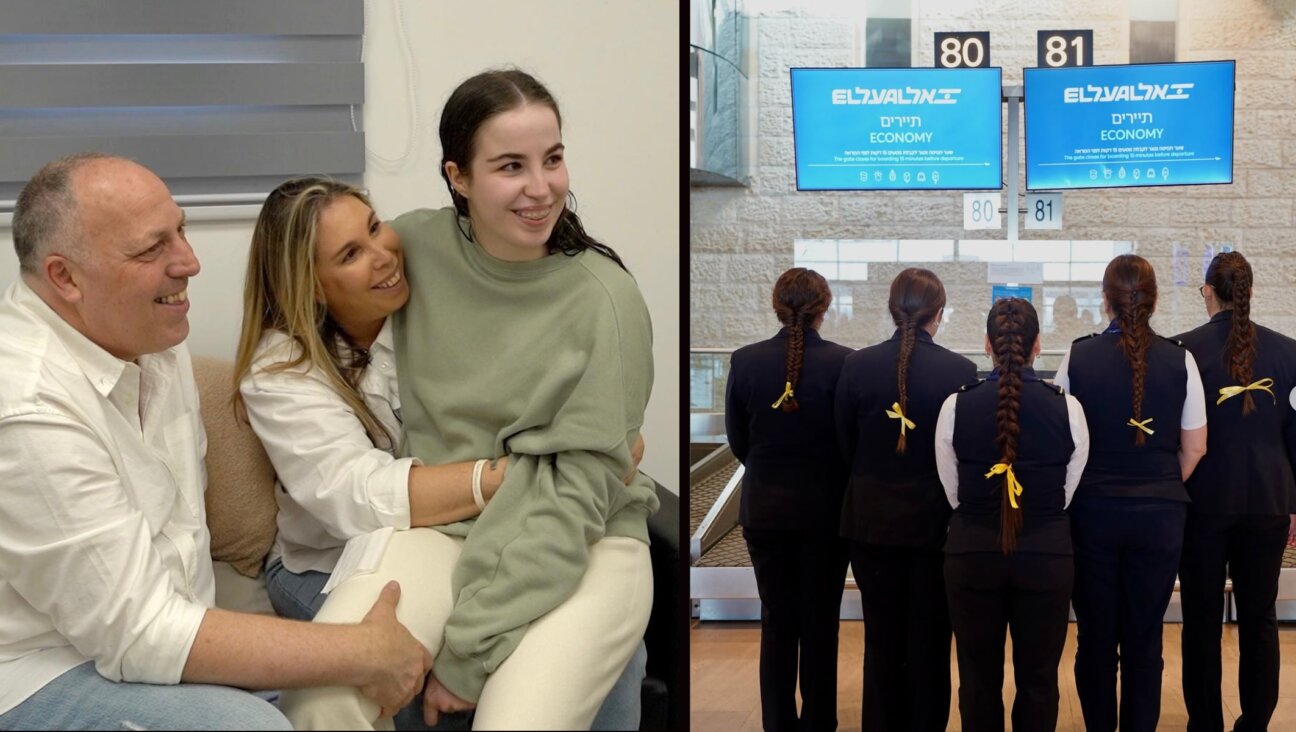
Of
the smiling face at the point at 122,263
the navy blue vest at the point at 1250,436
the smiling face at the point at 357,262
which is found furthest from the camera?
the navy blue vest at the point at 1250,436

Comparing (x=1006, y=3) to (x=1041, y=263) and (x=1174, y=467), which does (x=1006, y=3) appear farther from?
(x=1174, y=467)

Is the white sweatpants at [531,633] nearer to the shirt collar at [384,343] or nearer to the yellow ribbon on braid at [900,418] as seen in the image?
the shirt collar at [384,343]

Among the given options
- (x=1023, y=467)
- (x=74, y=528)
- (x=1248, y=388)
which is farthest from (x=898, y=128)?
(x=74, y=528)

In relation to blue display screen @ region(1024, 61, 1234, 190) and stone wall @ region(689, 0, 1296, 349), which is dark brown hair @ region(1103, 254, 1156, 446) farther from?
blue display screen @ region(1024, 61, 1234, 190)

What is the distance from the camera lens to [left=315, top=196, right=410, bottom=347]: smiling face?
2.33 meters

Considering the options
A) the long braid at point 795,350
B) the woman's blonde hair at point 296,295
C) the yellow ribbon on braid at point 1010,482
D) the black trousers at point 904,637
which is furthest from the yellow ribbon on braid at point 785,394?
the woman's blonde hair at point 296,295

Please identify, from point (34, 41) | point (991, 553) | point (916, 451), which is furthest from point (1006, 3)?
point (34, 41)

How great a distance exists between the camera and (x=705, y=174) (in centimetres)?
290

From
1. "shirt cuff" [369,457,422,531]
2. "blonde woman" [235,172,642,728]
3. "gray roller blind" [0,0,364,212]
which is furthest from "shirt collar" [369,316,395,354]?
"gray roller blind" [0,0,364,212]

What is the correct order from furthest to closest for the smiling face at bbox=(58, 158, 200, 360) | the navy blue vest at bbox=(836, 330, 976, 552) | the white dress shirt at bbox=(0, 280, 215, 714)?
the navy blue vest at bbox=(836, 330, 976, 552)
the smiling face at bbox=(58, 158, 200, 360)
the white dress shirt at bbox=(0, 280, 215, 714)

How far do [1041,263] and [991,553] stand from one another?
24.8 inches

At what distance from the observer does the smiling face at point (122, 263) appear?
2033 millimetres

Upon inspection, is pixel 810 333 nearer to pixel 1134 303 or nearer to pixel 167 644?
pixel 1134 303

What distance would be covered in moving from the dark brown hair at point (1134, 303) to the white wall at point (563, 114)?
37.6 inches
